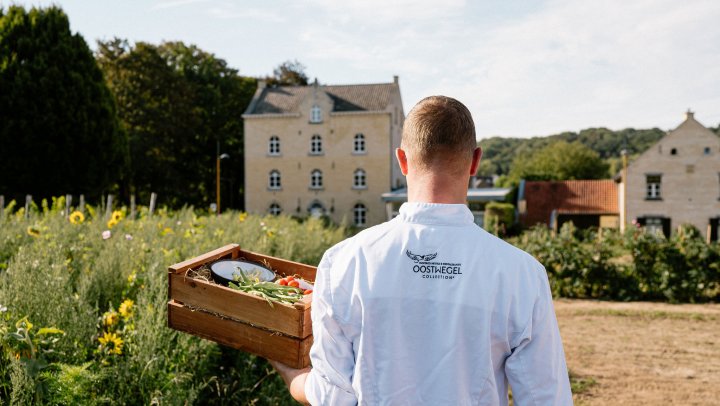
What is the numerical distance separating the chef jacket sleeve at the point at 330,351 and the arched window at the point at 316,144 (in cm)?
3702

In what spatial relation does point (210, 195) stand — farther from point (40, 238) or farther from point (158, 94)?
point (40, 238)

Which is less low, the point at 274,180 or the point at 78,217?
→ the point at 274,180

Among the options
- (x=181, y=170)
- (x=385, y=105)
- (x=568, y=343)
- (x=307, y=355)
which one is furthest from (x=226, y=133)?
(x=307, y=355)

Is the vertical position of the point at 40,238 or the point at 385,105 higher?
the point at 385,105

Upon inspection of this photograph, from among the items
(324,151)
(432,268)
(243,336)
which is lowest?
(243,336)

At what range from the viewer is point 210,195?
42.0 meters

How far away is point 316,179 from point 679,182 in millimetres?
22785

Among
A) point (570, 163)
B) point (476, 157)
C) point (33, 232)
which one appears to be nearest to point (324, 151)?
point (33, 232)

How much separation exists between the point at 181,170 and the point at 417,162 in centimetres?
4053

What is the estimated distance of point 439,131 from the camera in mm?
1988

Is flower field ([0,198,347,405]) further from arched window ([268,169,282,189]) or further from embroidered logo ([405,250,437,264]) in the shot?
arched window ([268,169,282,189])

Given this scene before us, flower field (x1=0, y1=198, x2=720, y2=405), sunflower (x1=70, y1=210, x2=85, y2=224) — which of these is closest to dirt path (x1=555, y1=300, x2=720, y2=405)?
flower field (x1=0, y1=198, x2=720, y2=405)

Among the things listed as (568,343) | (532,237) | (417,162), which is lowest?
(568,343)

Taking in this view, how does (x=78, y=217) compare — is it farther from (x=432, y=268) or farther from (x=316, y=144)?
(x=316, y=144)
